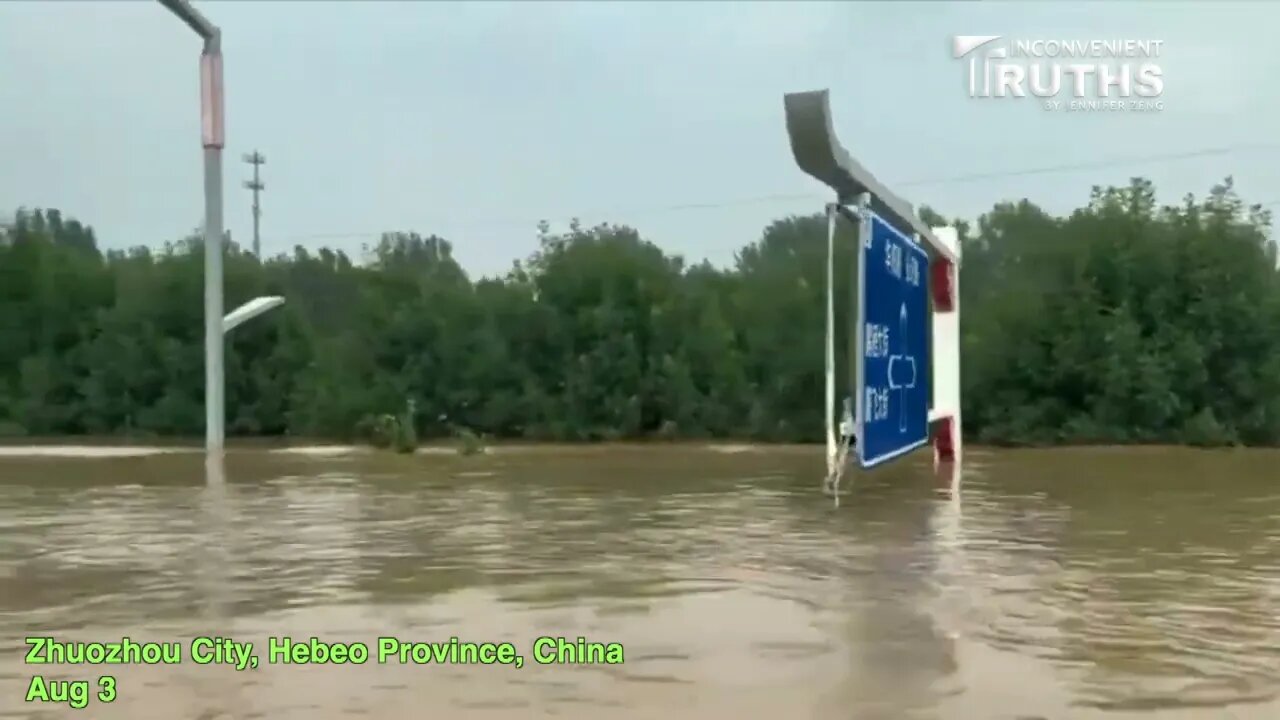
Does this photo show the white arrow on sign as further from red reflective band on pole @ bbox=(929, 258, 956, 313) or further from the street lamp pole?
the street lamp pole

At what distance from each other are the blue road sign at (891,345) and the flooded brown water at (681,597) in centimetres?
63

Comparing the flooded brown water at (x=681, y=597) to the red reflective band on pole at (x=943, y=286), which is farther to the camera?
the red reflective band on pole at (x=943, y=286)

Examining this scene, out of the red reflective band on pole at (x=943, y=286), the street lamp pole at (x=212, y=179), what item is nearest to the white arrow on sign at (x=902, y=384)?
the red reflective band on pole at (x=943, y=286)

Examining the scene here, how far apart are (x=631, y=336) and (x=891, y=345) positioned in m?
20.1

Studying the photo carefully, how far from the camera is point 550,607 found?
6.81 meters

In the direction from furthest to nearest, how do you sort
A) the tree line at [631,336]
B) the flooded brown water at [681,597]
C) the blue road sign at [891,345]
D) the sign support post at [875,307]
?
the tree line at [631,336]
the blue road sign at [891,345]
the sign support post at [875,307]
the flooded brown water at [681,597]

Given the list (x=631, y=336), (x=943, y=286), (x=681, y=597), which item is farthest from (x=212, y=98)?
(x=631, y=336)

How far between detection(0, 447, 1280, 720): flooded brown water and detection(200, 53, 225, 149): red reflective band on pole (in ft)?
13.6

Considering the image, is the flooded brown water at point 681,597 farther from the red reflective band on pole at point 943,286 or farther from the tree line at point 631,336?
the tree line at point 631,336

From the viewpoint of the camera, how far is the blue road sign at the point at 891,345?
981cm

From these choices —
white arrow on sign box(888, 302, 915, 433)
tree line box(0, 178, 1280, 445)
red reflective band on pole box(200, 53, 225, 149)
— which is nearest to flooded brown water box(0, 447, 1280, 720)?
white arrow on sign box(888, 302, 915, 433)

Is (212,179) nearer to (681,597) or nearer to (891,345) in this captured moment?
(891,345)

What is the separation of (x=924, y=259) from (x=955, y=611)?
19.8 feet

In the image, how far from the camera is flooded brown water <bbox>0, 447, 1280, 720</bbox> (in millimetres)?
5094
